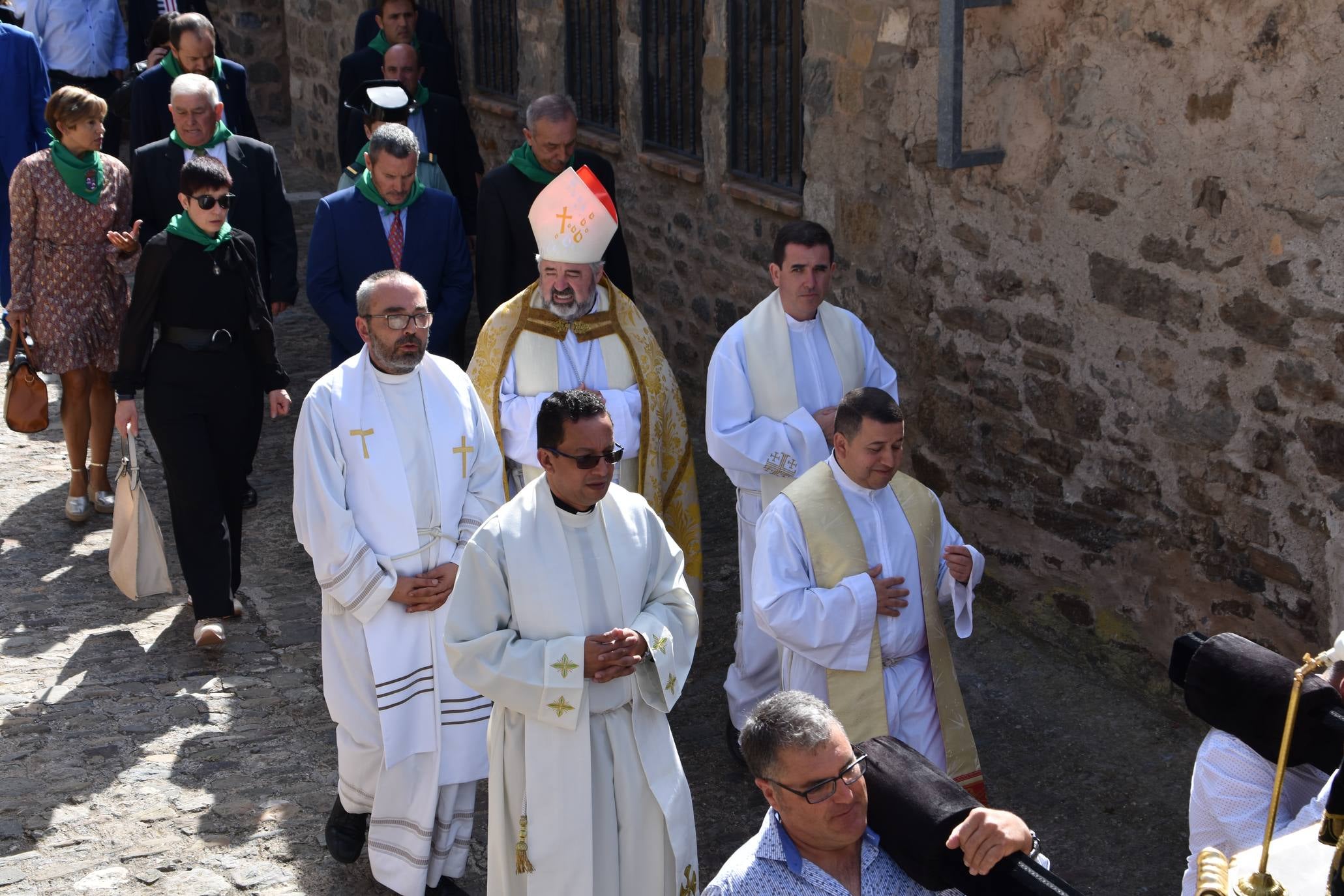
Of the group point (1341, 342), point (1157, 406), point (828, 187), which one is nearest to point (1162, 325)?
point (1157, 406)

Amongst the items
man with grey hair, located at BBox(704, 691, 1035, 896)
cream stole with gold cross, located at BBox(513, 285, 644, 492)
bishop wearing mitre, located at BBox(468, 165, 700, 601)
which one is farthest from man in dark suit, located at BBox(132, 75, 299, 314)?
man with grey hair, located at BBox(704, 691, 1035, 896)

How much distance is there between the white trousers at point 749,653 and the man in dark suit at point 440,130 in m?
3.64

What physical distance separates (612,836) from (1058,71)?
3.39 metres

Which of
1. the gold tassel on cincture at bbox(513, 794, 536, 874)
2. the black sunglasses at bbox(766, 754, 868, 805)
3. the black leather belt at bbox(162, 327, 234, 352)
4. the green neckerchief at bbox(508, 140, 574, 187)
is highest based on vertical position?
the green neckerchief at bbox(508, 140, 574, 187)

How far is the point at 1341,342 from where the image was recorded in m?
5.10

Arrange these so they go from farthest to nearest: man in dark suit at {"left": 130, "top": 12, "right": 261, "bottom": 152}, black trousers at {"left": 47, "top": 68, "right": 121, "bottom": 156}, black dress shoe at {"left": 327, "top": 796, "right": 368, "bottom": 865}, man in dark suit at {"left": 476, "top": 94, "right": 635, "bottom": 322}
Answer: black trousers at {"left": 47, "top": 68, "right": 121, "bottom": 156}
man in dark suit at {"left": 130, "top": 12, "right": 261, "bottom": 152}
man in dark suit at {"left": 476, "top": 94, "right": 635, "bottom": 322}
black dress shoe at {"left": 327, "top": 796, "right": 368, "bottom": 865}

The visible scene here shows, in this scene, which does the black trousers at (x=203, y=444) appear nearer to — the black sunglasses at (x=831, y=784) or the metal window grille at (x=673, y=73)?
the metal window grille at (x=673, y=73)

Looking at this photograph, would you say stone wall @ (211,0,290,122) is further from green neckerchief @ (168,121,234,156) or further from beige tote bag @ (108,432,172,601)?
beige tote bag @ (108,432,172,601)

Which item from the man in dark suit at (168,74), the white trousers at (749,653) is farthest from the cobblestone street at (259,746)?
the man in dark suit at (168,74)

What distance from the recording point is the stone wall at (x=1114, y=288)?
5.26m

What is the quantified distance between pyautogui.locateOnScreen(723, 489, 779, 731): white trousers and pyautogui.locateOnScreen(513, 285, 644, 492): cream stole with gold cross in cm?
50

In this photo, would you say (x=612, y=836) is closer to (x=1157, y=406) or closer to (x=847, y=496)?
(x=847, y=496)

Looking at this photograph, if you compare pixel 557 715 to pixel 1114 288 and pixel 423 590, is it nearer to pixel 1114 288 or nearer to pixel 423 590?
pixel 423 590

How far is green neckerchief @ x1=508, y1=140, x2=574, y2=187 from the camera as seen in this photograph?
7.35 meters
